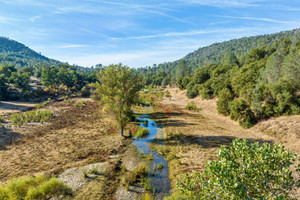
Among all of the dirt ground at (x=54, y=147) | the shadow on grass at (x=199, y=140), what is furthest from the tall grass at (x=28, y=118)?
the shadow on grass at (x=199, y=140)

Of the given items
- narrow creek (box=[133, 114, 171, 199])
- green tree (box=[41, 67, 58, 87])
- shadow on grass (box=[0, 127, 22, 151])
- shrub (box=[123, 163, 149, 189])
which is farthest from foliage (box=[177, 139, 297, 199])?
green tree (box=[41, 67, 58, 87])

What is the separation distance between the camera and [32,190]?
454 inches

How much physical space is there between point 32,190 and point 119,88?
682 inches

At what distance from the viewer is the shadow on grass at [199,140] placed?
2481cm

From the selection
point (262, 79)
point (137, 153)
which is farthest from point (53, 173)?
point (262, 79)

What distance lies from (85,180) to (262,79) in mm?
55860

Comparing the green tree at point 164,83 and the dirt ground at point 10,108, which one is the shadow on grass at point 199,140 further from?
the green tree at point 164,83

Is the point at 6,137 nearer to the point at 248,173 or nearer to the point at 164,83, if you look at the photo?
the point at 248,173

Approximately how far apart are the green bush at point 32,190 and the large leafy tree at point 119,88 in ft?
46.7

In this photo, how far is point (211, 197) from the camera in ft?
21.8

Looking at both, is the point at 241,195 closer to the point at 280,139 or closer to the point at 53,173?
the point at 53,173

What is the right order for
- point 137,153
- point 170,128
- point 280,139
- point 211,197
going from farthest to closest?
point 170,128 → point 280,139 → point 137,153 → point 211,197

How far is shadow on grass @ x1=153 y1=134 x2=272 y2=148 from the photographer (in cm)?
2481

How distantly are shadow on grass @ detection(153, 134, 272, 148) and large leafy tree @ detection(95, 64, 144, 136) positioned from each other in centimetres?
836
